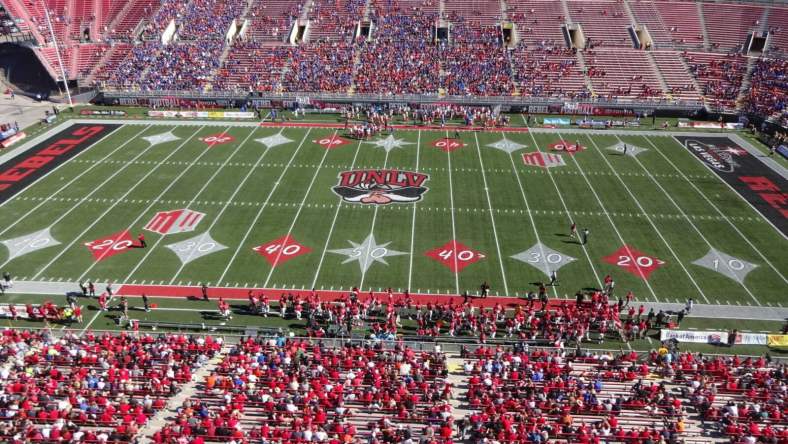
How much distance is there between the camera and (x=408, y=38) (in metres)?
63.9

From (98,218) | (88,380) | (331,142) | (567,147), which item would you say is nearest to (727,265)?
(567,147)

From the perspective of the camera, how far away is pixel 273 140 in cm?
4622

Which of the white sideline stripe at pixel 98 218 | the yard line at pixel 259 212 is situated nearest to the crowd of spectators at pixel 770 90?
the yard line at pixel 259 212

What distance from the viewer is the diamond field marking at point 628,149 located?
44.0m

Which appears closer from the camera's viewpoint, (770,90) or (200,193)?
(200,193)

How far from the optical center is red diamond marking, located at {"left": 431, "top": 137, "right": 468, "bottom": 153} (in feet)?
147

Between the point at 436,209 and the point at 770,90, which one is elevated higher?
the point at 770,90

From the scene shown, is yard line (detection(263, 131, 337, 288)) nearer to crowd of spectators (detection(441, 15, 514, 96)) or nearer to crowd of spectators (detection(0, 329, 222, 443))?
crowd of spectators (detection(0, 329, 222, 443))

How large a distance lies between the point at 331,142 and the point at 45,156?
20.3 m

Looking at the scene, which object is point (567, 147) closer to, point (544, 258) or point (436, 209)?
point (436, 209)

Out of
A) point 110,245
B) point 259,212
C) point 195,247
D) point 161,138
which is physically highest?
point 161,138

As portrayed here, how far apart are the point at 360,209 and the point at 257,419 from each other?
17.9 metres

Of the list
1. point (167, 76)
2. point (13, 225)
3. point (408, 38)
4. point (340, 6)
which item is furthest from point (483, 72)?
point (13, 225)

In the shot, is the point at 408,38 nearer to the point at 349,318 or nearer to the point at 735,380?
Answer: the point at 349,318
